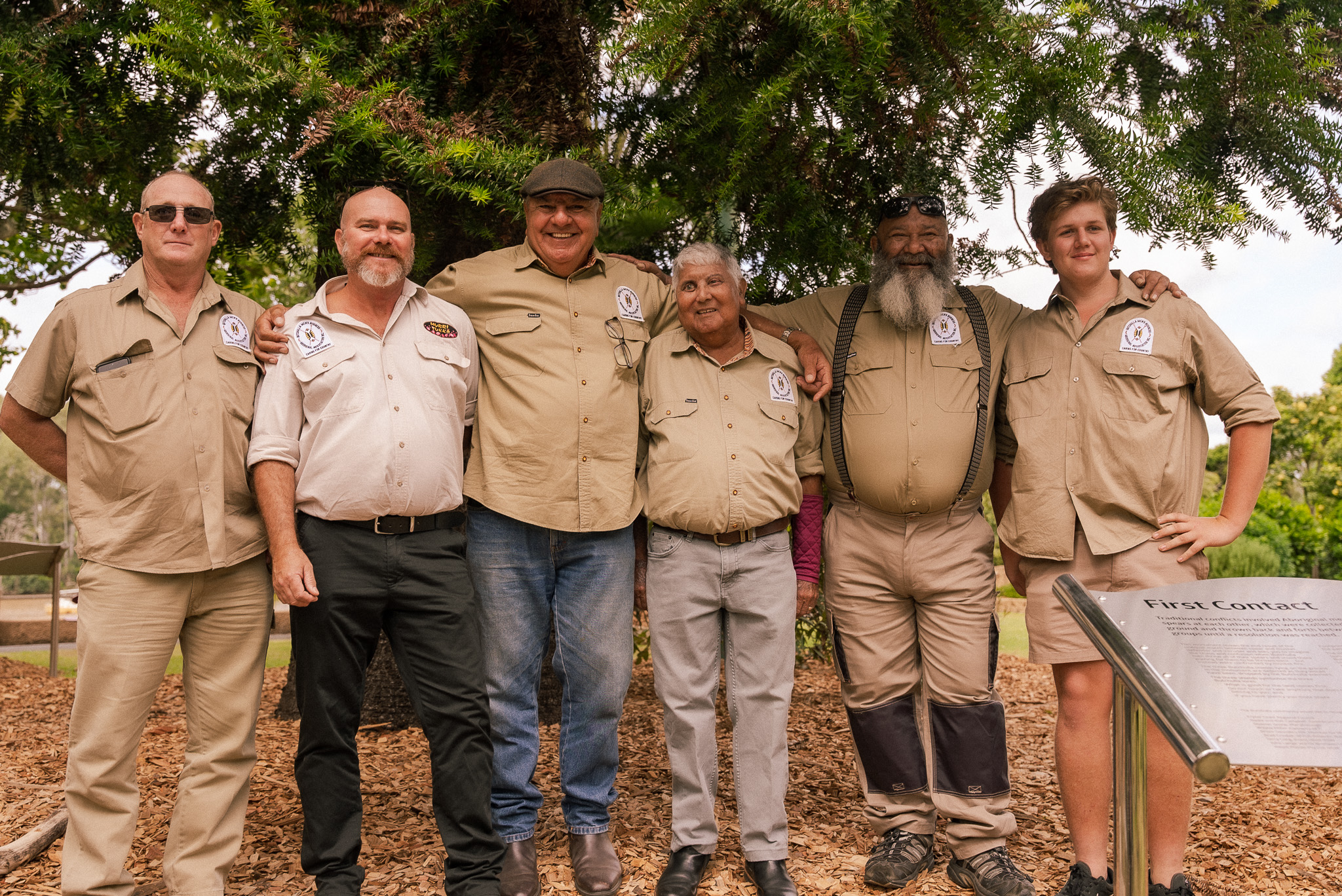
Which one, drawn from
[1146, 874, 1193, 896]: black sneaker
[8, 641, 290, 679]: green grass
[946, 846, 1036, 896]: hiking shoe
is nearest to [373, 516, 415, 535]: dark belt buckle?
[946, 846, 1036, 896]: hiking shoe

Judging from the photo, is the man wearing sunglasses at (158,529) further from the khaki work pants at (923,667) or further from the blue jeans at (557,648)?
the khaki work pants at (923,667)

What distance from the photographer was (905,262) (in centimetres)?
383

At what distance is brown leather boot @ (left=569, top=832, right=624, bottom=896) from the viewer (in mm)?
3396

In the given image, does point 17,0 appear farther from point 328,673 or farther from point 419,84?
point 328,673

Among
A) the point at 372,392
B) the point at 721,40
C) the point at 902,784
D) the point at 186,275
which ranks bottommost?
the point at 902,784

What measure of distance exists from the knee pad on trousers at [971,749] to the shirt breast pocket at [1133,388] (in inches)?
46.4

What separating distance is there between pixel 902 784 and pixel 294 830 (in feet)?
8.09

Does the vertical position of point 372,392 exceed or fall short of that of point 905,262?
it falls short

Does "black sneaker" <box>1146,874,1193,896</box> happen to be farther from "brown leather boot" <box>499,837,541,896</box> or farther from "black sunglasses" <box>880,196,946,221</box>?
"black sunglasses" <box>880,196,946,221</box>

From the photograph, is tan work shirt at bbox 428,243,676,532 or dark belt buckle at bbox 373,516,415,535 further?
tan work shirt at bbox 428,243,676,532

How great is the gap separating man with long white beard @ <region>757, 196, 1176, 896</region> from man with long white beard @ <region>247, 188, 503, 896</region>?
145cm

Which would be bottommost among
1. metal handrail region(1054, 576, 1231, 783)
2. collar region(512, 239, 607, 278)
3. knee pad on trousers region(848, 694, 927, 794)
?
knee pad on trousers region(848, 694, 927, 794)

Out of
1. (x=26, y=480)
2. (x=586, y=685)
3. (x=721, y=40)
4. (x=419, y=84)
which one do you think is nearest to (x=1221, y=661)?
(x=586, y=685)

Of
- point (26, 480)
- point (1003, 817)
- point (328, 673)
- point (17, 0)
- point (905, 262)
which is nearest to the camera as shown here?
point (328, 673)
